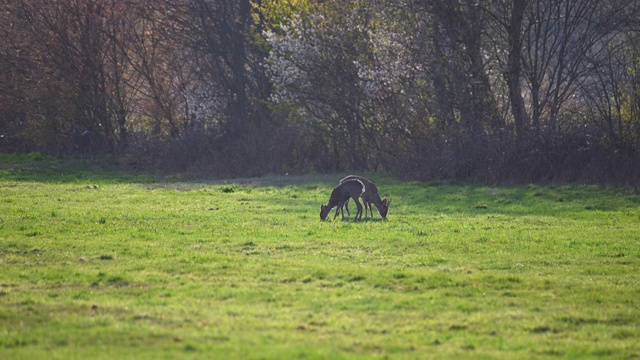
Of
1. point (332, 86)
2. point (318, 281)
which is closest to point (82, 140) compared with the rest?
point (332, 86)

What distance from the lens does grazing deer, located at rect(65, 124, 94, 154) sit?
46.6 metres

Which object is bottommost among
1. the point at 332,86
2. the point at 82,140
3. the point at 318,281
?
the point at 318,281

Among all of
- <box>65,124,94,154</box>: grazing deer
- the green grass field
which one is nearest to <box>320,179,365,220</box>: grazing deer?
the green grass field

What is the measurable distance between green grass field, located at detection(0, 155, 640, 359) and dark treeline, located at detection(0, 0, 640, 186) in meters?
6.39

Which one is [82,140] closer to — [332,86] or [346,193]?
[332,86]

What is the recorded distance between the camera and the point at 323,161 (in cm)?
4034

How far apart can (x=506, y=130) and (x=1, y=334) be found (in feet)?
81.7

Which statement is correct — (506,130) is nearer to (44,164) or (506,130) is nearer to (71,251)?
(71,251)

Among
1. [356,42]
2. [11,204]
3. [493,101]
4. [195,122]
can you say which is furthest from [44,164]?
[493,101]

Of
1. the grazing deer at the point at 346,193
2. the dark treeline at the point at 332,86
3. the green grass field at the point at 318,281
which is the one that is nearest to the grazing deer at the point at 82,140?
the dark treeline at the point at 332,86

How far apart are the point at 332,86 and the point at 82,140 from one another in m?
15.1

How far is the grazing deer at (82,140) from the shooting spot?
46.6 m

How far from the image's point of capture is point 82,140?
4662 centimetres

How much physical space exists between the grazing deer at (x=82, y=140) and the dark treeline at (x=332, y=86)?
4.1 inches
